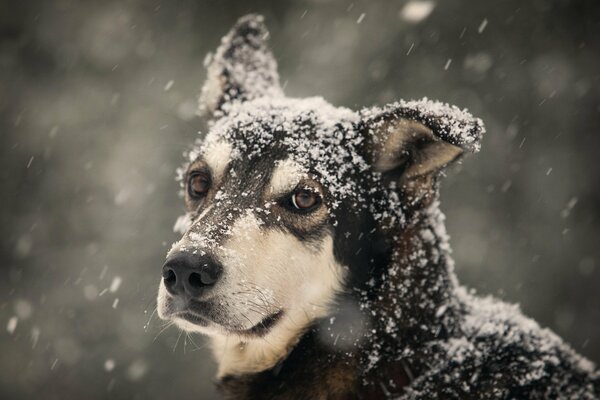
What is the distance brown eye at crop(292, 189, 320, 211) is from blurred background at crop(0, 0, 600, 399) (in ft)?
23.2

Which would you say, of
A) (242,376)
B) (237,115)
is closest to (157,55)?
(237,115)

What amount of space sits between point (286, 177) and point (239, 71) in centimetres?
131

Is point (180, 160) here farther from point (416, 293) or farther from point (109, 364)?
point (416, 293)

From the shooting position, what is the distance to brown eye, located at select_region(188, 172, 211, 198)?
332 cm

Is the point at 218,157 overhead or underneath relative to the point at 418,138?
underneath

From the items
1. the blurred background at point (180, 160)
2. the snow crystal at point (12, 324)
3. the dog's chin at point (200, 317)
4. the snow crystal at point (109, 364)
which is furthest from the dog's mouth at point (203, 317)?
the snow crystal at point (12, 324)

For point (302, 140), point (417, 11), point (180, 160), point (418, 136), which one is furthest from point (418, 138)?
point (417, 11)

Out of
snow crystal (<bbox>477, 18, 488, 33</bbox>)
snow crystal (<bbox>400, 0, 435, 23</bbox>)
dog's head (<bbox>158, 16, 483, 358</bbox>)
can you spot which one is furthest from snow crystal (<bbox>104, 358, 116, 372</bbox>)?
snow crystal (<bbox>477, 18, 488, 33</bbox>)

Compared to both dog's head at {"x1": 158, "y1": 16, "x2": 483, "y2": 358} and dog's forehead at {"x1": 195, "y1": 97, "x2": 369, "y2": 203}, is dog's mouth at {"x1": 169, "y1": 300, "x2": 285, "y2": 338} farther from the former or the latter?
dog's forehead at {"x1": 195, "y1": 97, "x2": 369, "y2": 203}

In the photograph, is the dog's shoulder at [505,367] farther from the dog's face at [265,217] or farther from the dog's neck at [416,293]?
the dog's face at [265,217]

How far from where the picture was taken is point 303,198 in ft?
9.87

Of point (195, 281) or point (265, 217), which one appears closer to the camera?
point (195, 281)

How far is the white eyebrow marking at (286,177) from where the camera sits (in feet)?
9.86

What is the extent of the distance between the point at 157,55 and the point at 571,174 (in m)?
8.97
